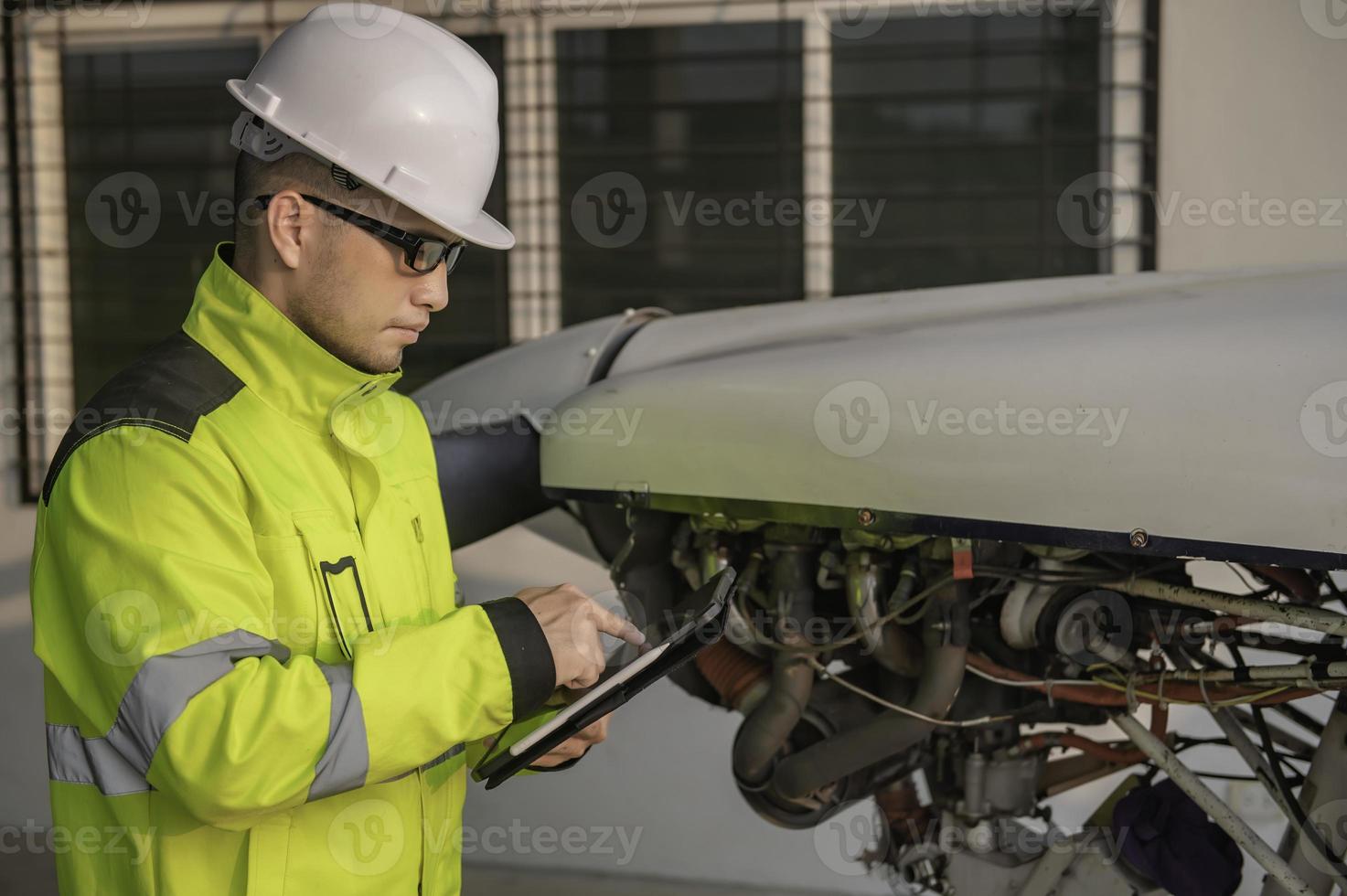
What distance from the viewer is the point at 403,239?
1337mm

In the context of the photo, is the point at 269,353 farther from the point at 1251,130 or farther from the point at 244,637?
the point at 1251,130

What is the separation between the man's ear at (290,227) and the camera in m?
1.30

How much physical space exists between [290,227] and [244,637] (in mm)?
439

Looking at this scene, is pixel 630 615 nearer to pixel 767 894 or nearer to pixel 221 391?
pixel 221 391

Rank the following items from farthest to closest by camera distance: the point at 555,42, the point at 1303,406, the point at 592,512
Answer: the point at 555,42 → the point at 592,512 → the point at 1303,406

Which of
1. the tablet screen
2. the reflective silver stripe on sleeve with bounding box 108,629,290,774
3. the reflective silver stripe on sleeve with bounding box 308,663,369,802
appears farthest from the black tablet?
the reflective silver stripe on sleeve with bounding box 108,629,290,774

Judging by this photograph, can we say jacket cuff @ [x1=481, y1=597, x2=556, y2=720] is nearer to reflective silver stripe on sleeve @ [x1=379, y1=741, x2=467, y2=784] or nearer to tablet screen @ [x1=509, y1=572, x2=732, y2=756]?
tablet screen @ [x1=509, y1=572, x2=732, y2=756]

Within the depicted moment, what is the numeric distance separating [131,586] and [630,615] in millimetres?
682

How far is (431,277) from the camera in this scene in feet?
4.52

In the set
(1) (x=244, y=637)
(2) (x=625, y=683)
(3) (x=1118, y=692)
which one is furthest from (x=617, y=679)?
(3) (x=1118, y=692)

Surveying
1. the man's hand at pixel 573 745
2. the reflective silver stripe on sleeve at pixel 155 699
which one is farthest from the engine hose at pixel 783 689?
the reflective silver stripe on sleeve at pixel 155 699

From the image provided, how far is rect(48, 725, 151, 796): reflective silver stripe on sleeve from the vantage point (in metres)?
1.23

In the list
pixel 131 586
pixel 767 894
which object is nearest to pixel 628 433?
pixel 131 586

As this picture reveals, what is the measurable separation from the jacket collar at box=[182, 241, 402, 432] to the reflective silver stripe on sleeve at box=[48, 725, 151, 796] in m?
0.39
